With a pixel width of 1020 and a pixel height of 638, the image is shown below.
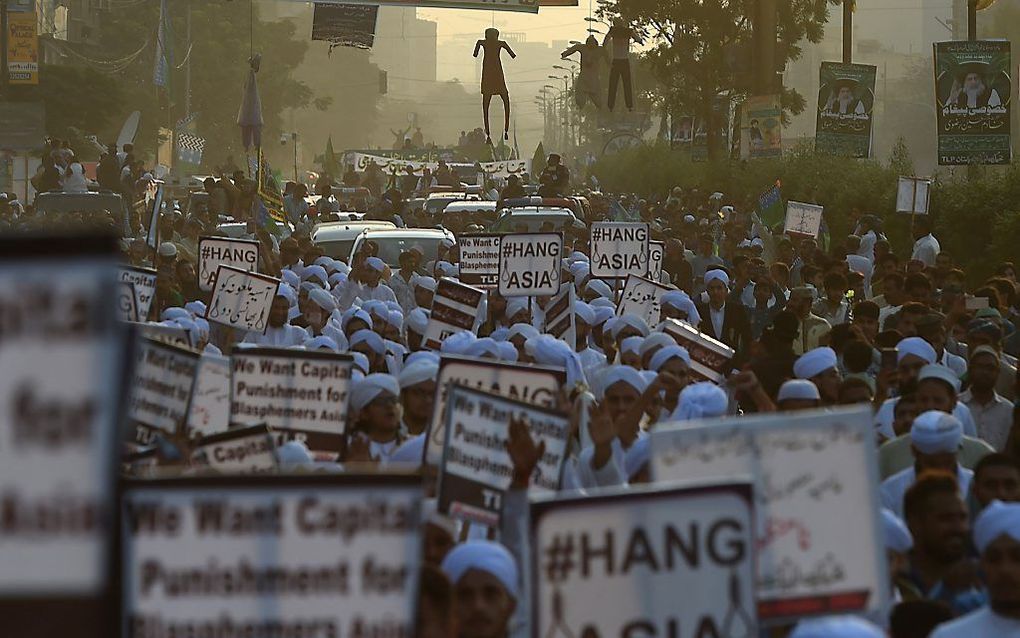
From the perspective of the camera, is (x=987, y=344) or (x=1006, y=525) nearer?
(x=1006, y=525)

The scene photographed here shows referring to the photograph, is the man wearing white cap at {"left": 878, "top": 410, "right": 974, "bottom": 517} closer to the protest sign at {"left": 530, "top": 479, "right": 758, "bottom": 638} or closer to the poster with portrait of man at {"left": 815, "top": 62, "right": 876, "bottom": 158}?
the protest sign at {"left": 530, "top": 479, "right": 758, "bottom": 638}

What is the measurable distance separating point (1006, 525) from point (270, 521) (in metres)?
2.28

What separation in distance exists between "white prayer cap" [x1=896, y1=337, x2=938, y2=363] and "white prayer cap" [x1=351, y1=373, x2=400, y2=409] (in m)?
2.99

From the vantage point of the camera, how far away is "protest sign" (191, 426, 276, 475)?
633 centimetres

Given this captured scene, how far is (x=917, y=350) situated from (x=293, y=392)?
3469mm

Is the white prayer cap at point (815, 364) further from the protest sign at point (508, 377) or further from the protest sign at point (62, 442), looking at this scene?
the protest sign at point (62, 442)

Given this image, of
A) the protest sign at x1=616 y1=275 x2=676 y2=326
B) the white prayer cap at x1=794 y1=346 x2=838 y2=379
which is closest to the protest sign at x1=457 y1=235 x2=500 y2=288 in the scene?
the protest sign at x1=616 y1=275 x2=676 y2=326

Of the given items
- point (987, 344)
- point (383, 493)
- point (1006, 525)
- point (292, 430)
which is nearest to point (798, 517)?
point (1006, 525)

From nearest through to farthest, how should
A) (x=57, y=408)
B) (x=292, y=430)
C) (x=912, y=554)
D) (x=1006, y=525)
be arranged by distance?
(x=57, y=408)
(x=1006, y=525)
(x=912, y=554)
(x=292, y=430)

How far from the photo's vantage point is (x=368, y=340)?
10781 millimetres

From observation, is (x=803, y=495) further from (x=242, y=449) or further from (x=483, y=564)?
(x=242, y=449)

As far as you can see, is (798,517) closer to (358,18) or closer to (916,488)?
(916,488)

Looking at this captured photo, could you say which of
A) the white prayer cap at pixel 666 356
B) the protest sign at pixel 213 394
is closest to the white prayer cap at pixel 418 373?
the protest sign at pixel 213 394

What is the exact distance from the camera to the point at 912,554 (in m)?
6.11
